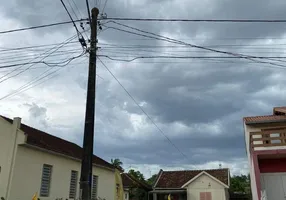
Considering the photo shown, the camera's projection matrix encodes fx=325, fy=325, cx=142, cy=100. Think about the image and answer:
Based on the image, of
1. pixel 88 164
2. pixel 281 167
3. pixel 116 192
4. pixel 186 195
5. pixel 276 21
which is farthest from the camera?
pixel 186 195

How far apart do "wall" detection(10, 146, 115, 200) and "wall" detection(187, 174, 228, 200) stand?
21133 millimetres

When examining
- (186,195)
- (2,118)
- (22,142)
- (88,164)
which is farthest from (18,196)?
(186,195)

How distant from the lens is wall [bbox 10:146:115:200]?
15.0m

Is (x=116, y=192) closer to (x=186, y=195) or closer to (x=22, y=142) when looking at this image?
(x=22, y=142)

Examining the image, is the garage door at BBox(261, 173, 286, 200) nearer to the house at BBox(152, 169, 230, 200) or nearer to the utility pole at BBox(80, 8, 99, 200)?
the utility pole at BBox(80, 8, 99, 200)

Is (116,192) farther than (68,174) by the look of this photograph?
Yes

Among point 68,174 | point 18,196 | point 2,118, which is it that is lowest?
point 18,196

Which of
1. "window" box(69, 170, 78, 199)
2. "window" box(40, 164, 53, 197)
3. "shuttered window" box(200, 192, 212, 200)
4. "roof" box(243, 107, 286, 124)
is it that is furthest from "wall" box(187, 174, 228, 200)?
"window" box(40, 164, 53, 197)

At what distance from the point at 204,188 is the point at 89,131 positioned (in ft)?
99.5

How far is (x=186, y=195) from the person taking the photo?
3856cm

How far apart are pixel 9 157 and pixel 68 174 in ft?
15.8

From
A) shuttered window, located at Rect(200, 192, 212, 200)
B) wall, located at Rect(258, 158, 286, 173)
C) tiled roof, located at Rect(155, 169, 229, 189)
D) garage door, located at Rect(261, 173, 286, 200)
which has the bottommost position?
garage door, located at Rect(261, 173, 286, 200)

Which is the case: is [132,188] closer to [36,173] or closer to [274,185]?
[274,185]

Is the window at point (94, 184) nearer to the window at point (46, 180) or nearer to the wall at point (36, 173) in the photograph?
the wall at point (36, 173)
